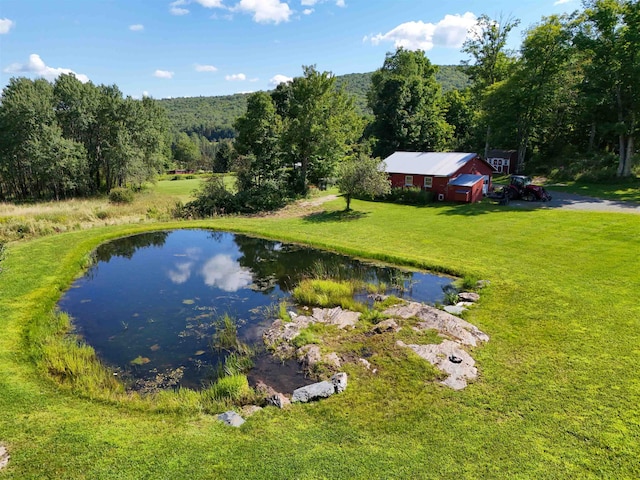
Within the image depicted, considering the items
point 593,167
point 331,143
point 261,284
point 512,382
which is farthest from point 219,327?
point 593,167

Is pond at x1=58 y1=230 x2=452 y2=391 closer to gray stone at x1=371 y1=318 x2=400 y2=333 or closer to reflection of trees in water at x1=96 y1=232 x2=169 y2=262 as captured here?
reflection of trees in water at x1=96 y1=232 x2=169 y2=262

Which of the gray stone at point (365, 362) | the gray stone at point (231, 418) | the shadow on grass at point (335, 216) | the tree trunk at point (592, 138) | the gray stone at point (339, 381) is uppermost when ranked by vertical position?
the tree trunk at point (592, 138)

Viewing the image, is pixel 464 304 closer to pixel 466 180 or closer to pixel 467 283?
pixel 467 283

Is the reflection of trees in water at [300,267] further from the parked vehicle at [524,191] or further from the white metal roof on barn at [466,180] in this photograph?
the parked vehicle at [524,191]

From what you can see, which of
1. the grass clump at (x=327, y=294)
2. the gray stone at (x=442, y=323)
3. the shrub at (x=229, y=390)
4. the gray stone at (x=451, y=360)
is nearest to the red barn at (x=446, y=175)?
the grass clump at (x=327, y=294)

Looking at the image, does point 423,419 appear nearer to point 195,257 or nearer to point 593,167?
point 195,257

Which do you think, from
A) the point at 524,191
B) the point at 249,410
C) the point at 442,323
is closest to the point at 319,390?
the point at 249,410
